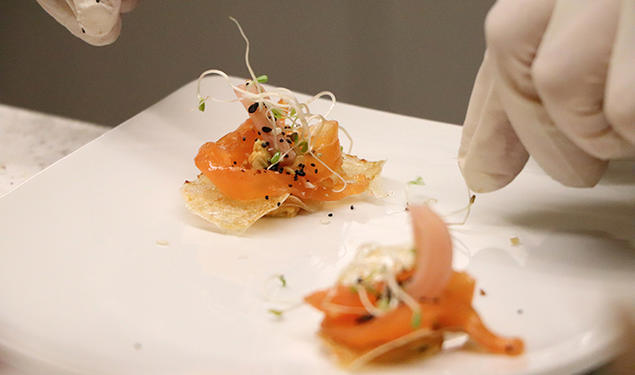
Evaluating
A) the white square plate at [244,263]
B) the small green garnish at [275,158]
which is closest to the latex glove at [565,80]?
the white square plate at [244,263]

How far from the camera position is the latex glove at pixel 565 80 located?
913 mm

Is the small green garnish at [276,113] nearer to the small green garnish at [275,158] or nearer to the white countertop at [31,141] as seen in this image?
the small green garnish at [275,158]

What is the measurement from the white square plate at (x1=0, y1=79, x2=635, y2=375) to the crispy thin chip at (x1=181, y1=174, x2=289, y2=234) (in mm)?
22

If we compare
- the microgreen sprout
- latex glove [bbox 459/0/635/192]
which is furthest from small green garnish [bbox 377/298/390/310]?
the microgreen sprout

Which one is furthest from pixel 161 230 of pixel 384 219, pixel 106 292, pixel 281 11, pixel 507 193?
pixel 281 11

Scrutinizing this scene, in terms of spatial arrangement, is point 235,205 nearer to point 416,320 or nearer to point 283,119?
point 283,119

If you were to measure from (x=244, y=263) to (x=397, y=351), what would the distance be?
34 cm

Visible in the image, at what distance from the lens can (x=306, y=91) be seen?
2174 mm

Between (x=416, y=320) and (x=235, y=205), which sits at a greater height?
(x=416, y=320)

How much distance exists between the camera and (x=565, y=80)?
0.93 meters

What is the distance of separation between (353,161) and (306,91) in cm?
82

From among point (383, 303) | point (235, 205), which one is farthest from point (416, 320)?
point (235, 205)

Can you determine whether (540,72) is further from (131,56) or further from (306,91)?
(131,56)

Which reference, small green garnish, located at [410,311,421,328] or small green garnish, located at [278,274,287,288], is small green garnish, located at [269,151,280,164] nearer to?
small green garnish, located at [278,274,287,288]
